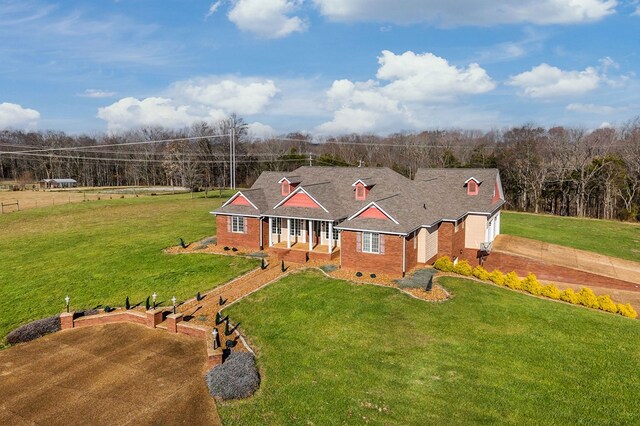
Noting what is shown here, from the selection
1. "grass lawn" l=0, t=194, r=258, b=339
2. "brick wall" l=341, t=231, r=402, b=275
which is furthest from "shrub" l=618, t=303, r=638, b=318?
"grass lawn" l=0, t=194, r=258, b=339

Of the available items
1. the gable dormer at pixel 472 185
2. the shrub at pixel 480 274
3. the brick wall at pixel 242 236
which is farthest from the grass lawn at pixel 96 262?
the gable dormer at pixel 472 185

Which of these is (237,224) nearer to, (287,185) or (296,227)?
(296,227)

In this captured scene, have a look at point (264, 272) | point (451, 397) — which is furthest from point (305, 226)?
point (451, 397)

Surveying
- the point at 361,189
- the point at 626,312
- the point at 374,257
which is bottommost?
the point at 626,312

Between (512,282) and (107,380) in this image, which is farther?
(512,282)

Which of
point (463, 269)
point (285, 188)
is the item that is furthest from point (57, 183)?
point (463, 269)

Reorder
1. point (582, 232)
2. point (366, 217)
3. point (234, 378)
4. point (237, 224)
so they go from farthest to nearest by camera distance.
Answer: point (582, 232) → point (237, 224) → point (366, 217) → point (234, 378)

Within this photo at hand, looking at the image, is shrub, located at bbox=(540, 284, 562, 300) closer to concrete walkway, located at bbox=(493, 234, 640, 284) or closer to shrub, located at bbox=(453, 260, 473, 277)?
shrub, located at bbox=(453, 260, 473, 277)
